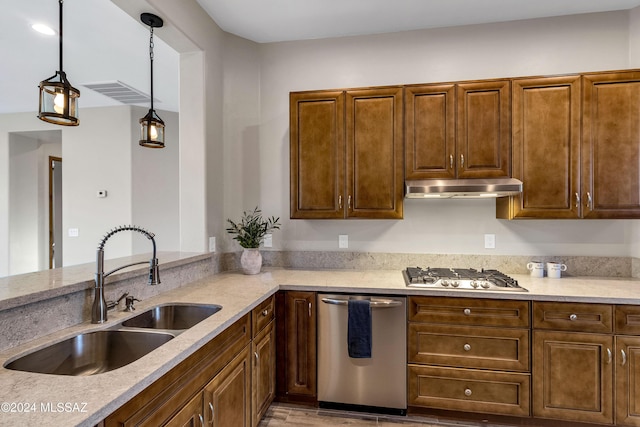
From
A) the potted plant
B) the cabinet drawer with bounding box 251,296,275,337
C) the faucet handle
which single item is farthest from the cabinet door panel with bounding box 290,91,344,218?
the faucet handle

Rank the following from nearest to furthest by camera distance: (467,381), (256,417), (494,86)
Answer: (256,417), (467,381), (494,86)

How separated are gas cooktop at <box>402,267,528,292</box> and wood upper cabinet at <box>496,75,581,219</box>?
0.50m

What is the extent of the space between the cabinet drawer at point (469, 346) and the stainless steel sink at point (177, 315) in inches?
51.5

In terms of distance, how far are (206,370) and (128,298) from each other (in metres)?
0.59

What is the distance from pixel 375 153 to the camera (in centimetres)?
261

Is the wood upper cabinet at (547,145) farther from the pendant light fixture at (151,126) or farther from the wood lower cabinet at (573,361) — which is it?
the pendant light fixture at (151,126)

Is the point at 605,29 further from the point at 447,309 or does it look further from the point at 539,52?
the point at 447,309

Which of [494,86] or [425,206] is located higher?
[494,86]

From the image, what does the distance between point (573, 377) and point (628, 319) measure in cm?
47

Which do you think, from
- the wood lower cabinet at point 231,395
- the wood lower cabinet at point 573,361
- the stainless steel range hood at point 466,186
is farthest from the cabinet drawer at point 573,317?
the wood lower cabinet at point 231,395

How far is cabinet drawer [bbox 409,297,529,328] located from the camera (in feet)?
7.15

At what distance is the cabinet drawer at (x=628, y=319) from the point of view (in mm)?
2045

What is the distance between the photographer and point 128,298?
174 cm

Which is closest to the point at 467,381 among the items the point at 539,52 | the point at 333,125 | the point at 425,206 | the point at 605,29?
the point at 425,206
